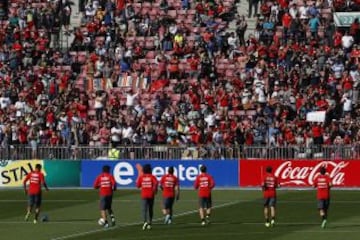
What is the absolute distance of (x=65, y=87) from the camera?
65.1 meters

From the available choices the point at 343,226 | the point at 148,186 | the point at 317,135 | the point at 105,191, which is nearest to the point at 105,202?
the point at 105,191

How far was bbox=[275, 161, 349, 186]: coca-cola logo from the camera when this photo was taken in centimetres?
5716

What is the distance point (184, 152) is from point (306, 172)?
5676 mm

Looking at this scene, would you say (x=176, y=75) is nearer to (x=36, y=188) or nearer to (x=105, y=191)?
(x=36, y=188)

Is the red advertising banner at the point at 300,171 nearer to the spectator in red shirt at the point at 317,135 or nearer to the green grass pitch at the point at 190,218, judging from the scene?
the spectator in red shirt at the point at 317,135

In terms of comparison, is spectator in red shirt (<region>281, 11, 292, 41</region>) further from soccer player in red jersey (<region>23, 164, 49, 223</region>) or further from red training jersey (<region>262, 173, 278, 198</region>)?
red training jersey (<region>262, 173, 278, 198</region>)

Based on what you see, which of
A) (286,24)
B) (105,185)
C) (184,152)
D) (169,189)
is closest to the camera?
(105,185)

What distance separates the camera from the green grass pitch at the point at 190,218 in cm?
3844

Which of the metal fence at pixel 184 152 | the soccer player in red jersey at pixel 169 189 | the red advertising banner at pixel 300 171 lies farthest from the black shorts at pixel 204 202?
the red advertising banner at pixel 300 171

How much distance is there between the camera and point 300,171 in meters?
57.8

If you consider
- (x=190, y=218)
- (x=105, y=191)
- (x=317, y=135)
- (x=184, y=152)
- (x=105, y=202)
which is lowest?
(x=190, y=218)

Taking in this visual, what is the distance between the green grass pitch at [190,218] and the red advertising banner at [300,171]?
54.7 inches

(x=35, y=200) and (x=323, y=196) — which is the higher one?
(x=323, y=196)

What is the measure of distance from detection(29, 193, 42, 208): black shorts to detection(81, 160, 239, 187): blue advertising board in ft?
47.4
